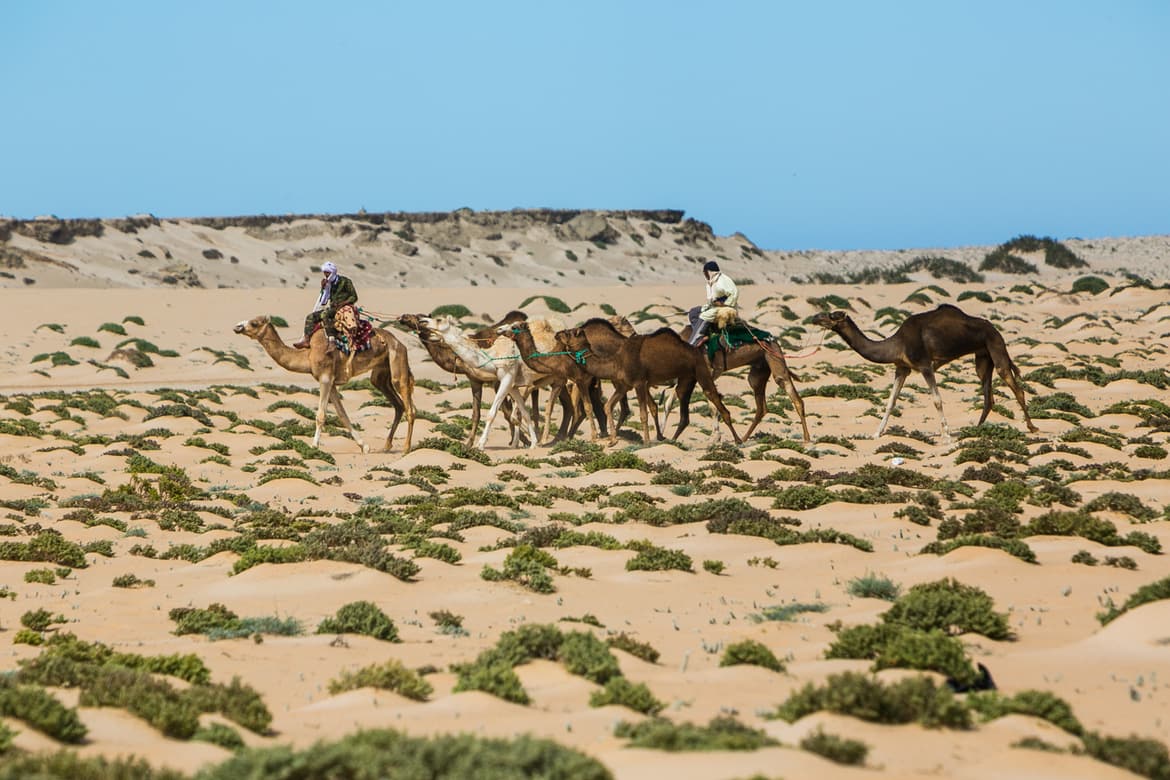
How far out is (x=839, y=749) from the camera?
6336 mm

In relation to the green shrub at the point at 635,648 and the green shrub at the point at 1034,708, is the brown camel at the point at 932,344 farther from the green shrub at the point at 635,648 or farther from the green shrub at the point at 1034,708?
the green shrub at the point at 1034,708

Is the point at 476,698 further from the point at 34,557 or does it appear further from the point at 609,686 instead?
the point at 34,557

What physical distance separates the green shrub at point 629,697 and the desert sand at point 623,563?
0.10 metres

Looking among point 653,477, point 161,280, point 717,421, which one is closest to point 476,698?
point 653,477

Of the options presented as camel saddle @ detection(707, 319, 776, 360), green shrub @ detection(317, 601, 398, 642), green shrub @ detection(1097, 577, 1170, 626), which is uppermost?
camel saddle @ detection(707, 319, 776, 360)

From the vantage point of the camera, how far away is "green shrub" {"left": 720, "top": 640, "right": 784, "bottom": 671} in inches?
354

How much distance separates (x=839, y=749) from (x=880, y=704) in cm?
96

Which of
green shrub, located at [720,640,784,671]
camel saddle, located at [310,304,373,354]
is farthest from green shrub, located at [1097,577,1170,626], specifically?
camel saddle, located at [310,304,373,354]

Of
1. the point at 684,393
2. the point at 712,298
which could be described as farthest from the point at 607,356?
the point at 712,298

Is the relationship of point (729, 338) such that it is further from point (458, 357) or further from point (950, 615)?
point (950, 615)

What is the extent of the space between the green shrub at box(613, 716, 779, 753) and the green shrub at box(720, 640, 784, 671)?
2071mm

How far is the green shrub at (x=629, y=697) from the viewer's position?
766cm

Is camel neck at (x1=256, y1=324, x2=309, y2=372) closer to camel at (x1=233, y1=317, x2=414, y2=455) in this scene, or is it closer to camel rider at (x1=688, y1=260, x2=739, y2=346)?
camel at (x1=233, y1=317, x2=414, y2=455)

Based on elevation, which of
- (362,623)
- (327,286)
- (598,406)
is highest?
(327,286)
